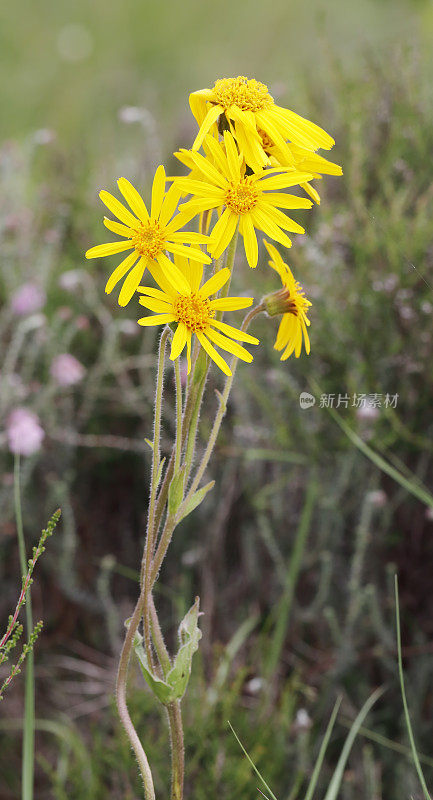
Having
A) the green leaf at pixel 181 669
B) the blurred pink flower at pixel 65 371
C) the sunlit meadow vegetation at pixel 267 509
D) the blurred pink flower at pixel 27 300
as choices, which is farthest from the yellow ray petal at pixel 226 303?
the blurred pink flower at pixel 27 300

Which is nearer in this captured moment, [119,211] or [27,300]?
[119,211]

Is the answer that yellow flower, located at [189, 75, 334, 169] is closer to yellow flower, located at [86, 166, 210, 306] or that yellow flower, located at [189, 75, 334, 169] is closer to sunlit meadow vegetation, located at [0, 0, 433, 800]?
yellow flower, located at [86, 166, 210, 306]

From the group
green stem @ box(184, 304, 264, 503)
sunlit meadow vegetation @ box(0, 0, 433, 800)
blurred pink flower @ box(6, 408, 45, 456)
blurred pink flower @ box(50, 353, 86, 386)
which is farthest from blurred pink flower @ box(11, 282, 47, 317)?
green stem @ box(184, 304, 264, 503)

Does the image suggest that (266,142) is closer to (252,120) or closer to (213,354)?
(252,120)

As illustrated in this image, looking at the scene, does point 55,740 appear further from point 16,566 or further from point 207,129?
point 207,129

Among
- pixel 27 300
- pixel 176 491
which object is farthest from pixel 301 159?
pixel 27 300

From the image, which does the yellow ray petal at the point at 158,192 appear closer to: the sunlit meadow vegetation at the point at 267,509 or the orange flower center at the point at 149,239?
the orange flower center at the point at 149,239
